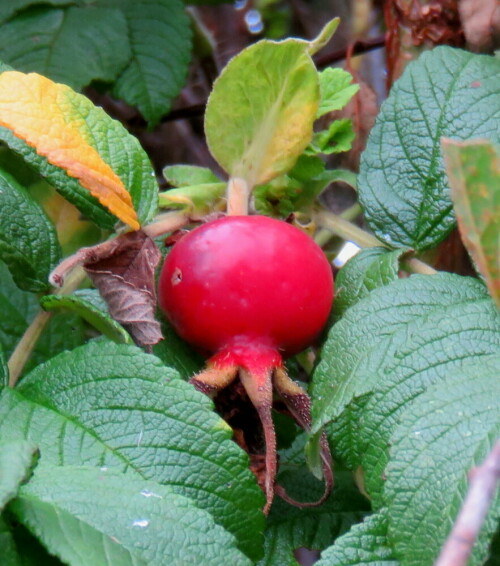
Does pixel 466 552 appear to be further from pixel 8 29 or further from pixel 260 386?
pixel 8 29

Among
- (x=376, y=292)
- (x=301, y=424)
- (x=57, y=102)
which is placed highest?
(x=57, y=102)

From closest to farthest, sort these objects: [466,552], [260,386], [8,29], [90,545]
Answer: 1. [466,552]
2. [90,545]
3. [260,386]
4. [8,29]

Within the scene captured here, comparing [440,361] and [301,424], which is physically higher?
[440,361]

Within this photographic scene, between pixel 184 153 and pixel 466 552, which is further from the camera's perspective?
pixel 184 153

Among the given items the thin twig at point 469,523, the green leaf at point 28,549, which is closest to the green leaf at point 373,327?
the green leaf at point 28,549

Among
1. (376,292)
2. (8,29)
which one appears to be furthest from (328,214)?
(8,29)

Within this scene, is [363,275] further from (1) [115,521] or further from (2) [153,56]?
(2) [153,56]
